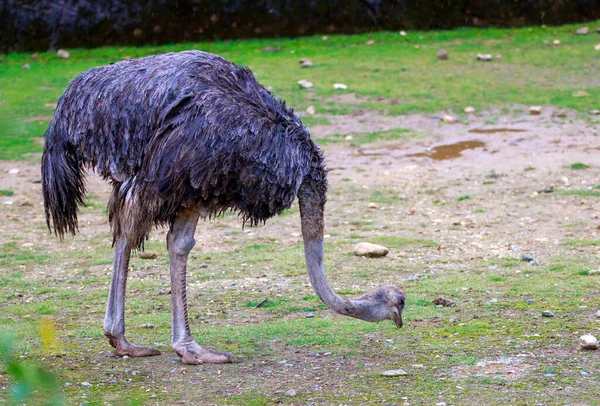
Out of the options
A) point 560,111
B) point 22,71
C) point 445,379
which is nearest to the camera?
point 445,379

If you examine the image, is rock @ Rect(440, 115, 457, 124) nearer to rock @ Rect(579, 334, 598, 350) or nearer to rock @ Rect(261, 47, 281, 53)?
rock @ Rect(261, 47, 281, 53)

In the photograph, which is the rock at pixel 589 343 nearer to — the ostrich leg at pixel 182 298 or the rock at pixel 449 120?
the ostrich leg at pixel 182 298

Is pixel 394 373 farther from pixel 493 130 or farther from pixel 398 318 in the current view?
pixel 493 130

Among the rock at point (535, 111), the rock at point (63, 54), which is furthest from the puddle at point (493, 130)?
the rock at point (63, 54)

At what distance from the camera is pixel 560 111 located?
33.0 feet

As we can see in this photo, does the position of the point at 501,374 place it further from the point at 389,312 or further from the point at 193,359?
the point at 193,359

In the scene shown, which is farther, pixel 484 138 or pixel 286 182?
pixel 484 138

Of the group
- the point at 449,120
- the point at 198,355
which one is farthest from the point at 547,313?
the point at 449,120

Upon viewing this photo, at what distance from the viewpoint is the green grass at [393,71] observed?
1055cm

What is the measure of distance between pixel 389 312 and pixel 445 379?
1.60ft

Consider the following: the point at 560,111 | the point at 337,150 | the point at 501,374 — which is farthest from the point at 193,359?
the point at 560,111

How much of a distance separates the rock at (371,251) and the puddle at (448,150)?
2.87 m

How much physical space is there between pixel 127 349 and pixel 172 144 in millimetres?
988

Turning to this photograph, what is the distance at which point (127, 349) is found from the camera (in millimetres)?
4148
